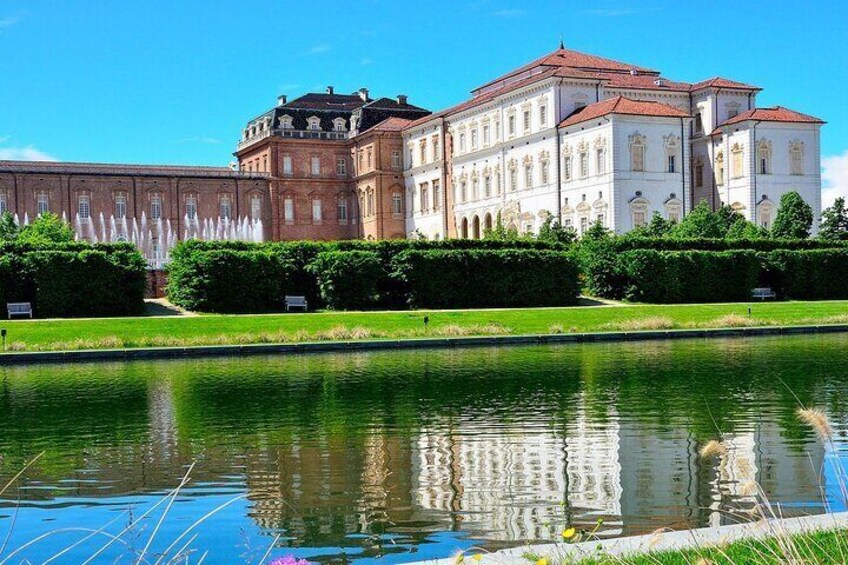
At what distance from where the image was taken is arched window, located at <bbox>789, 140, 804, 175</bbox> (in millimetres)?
65125

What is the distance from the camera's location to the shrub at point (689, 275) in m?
44.8

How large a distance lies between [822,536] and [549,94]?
62500mm

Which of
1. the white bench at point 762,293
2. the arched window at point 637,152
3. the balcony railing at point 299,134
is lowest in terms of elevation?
the white bench at point 762,293

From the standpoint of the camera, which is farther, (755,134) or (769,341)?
Answer: (755,134)

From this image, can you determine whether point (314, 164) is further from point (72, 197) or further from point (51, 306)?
point (51, 306)

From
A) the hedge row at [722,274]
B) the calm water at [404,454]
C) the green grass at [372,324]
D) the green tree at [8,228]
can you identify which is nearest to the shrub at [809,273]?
the hedge row at [722,274]

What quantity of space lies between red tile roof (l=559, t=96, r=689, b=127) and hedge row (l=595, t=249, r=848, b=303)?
1764 centimetres

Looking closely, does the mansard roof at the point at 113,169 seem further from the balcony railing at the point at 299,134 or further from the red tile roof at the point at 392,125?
the red tile roof at the point at 392,125

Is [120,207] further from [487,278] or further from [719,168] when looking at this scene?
[487,278]

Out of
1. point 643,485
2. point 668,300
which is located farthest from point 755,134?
point 643,485

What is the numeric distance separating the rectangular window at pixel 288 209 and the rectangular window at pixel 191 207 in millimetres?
8355

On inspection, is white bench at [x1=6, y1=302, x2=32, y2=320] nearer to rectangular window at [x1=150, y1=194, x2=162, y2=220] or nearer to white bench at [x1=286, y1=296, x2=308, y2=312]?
white bench at [x1=286, y1=296, x2=308, y2=312]

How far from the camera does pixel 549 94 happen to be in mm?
67625

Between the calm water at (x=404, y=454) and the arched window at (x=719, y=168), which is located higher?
the arched window at (x=719, y=168)
